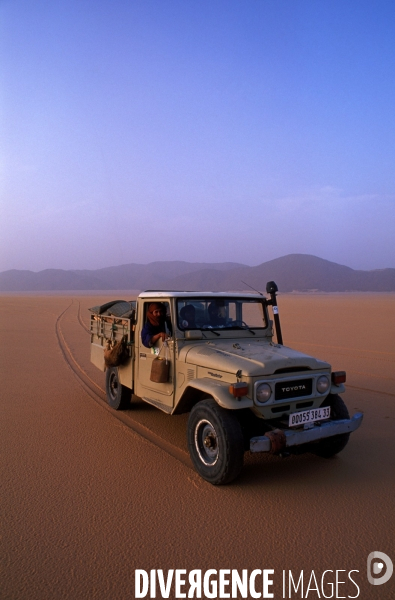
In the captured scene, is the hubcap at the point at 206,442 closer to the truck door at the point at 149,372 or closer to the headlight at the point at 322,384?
the truck door at the point at 149,372

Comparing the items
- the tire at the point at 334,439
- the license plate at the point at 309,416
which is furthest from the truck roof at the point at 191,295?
the license plate at the point at 309,416

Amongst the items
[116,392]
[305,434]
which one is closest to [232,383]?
[305,434]

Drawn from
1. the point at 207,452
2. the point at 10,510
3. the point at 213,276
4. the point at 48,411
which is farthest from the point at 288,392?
the point at 213,276

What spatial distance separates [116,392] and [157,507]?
12.1ft

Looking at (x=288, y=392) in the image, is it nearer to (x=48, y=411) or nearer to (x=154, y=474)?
(x=154, y=474)

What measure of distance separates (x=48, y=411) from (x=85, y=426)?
3.76ft

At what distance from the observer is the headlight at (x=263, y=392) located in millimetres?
4910

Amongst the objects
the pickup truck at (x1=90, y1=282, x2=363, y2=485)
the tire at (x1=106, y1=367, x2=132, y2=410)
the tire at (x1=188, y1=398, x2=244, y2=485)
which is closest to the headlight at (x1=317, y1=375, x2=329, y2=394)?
the pickup truck at (x1=90, y1=282, x2=363, y2=485)

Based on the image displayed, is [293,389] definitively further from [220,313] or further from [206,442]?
[220,313]

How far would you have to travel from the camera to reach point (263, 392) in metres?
4.93

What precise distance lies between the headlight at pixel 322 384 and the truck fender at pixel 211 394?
106 cm

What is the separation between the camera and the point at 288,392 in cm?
516

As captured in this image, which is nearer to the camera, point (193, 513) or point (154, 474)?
point (193, 513)

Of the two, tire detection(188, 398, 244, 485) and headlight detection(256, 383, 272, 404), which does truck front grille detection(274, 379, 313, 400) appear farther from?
tire detection(188, 398, 244, 485)
